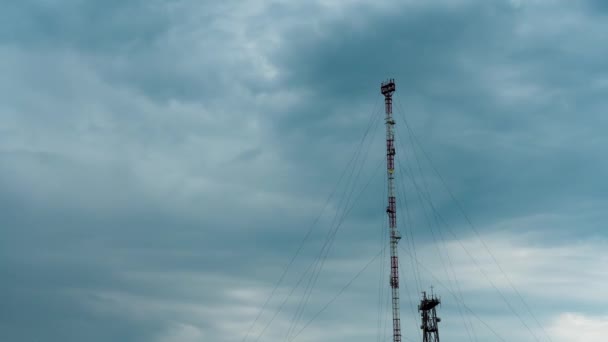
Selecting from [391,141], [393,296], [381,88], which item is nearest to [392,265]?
[393,296]

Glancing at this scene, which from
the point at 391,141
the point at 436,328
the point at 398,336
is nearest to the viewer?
the point at 398,336

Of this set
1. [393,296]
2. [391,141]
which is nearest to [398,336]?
[393,296]

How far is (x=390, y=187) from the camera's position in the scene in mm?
124875

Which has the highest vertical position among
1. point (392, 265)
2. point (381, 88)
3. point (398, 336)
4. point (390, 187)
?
point (381, 88)

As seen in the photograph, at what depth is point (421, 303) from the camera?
14250 centimetres

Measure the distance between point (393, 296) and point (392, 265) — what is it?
4.55 meters

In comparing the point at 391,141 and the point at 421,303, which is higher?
the point at 391,141

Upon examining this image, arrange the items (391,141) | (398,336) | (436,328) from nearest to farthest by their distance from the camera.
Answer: (398,336) → (391,141) → (436,328)

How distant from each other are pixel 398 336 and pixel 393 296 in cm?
577

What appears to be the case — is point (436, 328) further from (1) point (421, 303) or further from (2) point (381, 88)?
(2) point (381, 88)

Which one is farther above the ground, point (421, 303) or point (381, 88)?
point (381, 88)

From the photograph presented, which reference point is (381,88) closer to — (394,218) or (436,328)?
(394,218)

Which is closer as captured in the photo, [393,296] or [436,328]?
[393,296]

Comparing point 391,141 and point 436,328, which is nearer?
point 391,141
